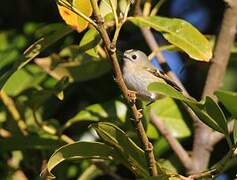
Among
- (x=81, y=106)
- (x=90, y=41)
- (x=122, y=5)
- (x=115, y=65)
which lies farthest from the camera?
(x=81, y=106)

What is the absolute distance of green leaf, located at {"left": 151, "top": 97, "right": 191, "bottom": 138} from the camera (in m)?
2.53

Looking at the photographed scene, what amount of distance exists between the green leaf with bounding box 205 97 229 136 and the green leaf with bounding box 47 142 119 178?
1.07 ft

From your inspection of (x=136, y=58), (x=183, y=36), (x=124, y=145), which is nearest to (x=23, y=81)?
(x=136, y=58)

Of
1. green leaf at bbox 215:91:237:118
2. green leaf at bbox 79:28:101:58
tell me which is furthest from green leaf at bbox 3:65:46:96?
green leaf at bbox 215:91:237:118

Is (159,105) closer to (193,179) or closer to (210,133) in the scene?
(210,133)

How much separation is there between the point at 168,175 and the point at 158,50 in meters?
0.79

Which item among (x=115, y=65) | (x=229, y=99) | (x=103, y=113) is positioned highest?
(x=115, y=65)

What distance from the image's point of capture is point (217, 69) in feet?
7.91

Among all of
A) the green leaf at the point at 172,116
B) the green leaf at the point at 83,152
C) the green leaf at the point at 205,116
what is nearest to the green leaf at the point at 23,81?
the green leaf at the point at 172,116

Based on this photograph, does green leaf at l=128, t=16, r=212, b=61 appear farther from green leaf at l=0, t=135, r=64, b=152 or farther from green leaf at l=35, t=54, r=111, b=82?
green leaf at l=0, t=135, r=64, b=152

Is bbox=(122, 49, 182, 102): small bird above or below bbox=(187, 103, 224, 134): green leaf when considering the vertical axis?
below

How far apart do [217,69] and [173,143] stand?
31cm

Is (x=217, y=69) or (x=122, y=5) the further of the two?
(x=217, y=69)

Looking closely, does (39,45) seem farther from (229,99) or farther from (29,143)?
(229,99)
